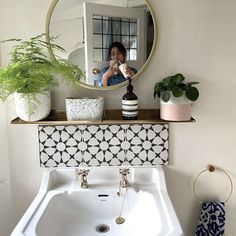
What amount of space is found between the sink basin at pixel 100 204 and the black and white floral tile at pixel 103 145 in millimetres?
52

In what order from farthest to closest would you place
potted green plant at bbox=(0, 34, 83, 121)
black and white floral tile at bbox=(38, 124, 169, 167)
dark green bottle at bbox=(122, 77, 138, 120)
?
black and white floral tile at bbox=(38, 124, 169, 167) → dark green bottle at bbox=(122, 77, 138, 120) → potted green plant at bbox=(0, 34, 83, 121)

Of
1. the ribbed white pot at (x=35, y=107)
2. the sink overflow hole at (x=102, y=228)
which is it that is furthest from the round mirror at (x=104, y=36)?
the sink overflow hole at (x=102, y=228)

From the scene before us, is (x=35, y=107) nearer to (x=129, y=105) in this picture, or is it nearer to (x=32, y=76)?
(x=32, y=76)

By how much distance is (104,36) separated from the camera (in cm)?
122

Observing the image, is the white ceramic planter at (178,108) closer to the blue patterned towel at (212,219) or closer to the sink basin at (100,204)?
the sink basin at (100,204)

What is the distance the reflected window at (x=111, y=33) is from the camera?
3.98 ft

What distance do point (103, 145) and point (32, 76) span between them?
496 mm

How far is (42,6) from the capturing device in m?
1.22

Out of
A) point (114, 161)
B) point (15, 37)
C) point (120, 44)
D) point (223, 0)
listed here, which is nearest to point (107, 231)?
point (114, 161)

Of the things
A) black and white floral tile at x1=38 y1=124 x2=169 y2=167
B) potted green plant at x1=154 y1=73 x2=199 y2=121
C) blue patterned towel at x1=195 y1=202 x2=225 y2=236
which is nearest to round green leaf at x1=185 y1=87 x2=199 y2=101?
potted green plant at x1=154 y1=73 x2=199 y2=121

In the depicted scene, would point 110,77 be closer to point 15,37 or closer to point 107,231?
point 15,37

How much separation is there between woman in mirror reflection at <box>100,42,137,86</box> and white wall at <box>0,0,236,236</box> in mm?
67

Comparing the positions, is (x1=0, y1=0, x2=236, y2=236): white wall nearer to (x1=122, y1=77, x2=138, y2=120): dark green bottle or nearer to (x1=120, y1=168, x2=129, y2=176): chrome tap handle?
(x1=122, y1=77, x2=138, y2=120): dark green bottle

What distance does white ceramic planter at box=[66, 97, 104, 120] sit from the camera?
1.19 m
